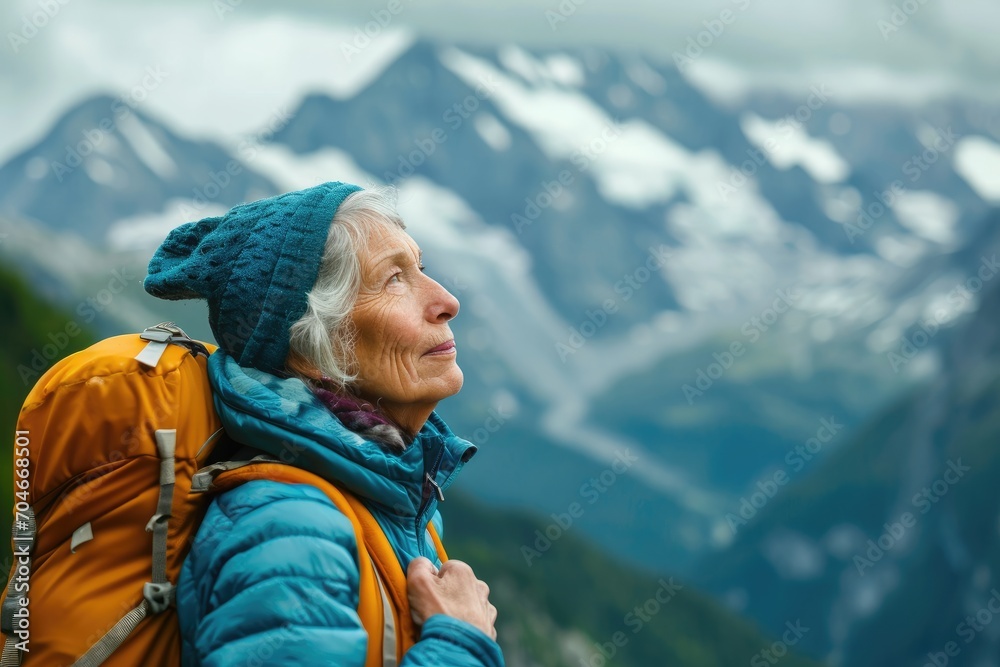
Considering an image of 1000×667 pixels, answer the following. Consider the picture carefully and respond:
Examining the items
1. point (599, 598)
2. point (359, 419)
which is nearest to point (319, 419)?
point (359, 419)

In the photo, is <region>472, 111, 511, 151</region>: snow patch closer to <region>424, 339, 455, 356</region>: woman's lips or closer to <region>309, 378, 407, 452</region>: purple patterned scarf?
<region>424, 339, 455, 356</region>: woman's lips

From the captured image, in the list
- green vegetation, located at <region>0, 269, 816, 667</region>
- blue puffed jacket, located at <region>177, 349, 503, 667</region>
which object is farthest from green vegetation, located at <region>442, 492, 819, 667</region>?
blue puffed jacket, located at <region>177, 349, 503, 667</region>

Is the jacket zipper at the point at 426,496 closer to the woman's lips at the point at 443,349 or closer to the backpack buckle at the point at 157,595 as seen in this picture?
the woman's lips at the point at 443,349

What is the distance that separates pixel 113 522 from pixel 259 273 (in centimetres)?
76

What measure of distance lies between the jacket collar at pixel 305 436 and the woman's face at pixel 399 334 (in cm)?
20

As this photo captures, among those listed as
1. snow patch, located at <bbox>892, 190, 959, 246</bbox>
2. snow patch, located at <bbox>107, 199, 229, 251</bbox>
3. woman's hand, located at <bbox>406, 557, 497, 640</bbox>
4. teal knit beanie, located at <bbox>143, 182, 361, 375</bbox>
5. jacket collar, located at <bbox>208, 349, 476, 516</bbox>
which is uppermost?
teal knit beanie, located at <bbox>143, 182, 361, 375</bbox>

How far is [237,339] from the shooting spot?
3.09 m

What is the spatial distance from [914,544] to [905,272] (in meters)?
77.1

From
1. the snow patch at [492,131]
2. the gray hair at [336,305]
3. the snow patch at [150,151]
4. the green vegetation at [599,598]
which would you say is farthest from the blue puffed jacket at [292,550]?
the snow patch at [492,131]

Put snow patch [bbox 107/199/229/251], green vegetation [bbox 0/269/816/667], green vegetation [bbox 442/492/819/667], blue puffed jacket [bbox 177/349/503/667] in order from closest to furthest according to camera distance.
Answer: blue puffed jacket [bbox 177/349/503/667] → green vegetation [bbox 0/269/816/667] → green vegetation [bbox 442/492/819/667] → snow patch [bbox 107/199/229/251]

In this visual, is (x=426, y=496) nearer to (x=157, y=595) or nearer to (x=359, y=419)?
(x=359, y=419)

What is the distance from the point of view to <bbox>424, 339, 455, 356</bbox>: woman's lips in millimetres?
3217

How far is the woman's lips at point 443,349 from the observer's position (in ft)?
10.6

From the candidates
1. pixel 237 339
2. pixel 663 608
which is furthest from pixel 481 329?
pixel 237 339
